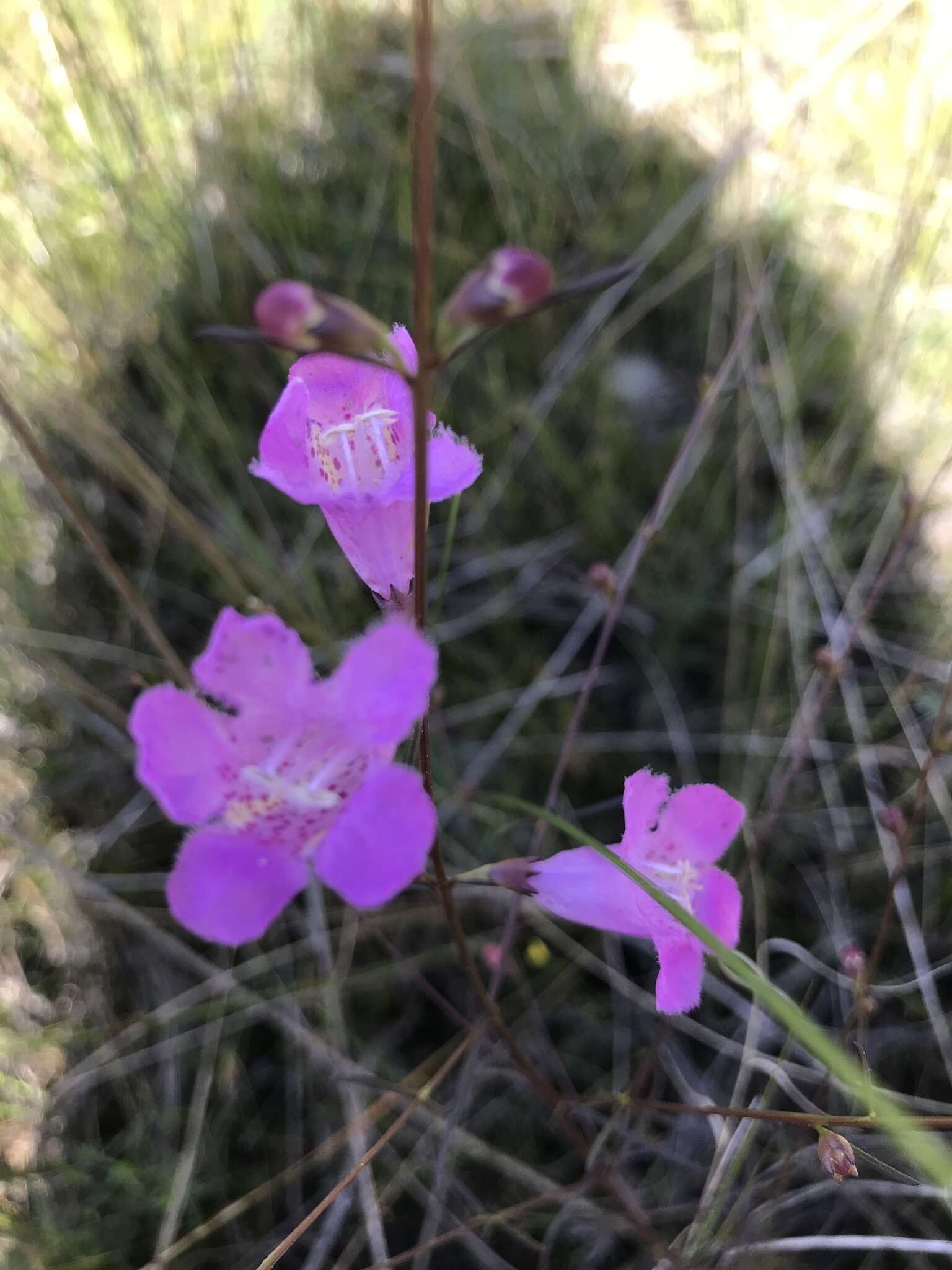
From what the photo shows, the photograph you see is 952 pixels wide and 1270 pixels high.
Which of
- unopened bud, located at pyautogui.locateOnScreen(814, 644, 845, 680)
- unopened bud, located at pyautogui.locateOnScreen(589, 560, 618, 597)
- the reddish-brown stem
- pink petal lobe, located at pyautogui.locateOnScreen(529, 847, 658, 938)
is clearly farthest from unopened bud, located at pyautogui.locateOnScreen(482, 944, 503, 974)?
the reddish-brown stem

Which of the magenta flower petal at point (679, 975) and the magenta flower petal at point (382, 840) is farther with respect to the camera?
the magenta flower petal at point (679, 975)

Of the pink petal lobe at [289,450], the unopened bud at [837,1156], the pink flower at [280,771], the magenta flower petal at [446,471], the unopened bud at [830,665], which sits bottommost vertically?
the unopened bud at [837,1156]

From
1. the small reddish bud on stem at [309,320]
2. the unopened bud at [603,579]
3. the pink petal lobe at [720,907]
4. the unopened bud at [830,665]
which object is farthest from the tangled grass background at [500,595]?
the small reddish bud on stem at [309,320]

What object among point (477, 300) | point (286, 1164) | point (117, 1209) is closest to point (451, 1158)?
point (286, 1164)

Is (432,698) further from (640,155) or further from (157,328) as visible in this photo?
(640,155)

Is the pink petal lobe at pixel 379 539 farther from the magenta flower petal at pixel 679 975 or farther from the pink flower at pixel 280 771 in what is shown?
the magenta flower petal at pixel 679 975

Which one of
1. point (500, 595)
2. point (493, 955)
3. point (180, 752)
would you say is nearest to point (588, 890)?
point (180, 752)
